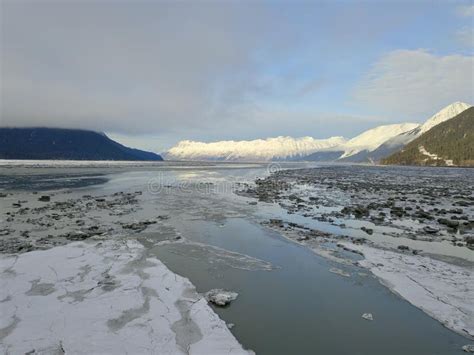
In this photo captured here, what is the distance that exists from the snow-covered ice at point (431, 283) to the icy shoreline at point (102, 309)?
472 centimetres

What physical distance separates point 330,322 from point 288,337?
3.77 feet

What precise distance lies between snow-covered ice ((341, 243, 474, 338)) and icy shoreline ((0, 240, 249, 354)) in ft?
15.5

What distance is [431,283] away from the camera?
28.2 feet

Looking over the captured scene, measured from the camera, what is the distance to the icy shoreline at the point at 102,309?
18.6 ft

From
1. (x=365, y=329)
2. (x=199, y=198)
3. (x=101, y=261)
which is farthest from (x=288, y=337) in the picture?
(x=199, y=198)

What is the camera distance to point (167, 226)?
617 inches

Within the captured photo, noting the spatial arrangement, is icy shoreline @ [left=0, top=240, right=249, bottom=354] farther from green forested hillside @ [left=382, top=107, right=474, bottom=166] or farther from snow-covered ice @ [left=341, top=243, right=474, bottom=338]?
green forested hillside @ [left=382, top=107, right=474, bottom=166]

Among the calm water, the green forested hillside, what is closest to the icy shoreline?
the calm water

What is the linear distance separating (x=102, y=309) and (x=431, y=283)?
8.43 metres

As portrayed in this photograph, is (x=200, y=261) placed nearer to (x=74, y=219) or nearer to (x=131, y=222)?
(x=131, y=222)

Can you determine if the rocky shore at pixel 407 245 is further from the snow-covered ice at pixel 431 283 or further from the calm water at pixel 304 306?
the calm water at pixel 304 306

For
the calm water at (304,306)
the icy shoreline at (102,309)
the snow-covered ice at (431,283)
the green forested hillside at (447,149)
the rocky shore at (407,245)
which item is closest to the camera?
the icy shoreline at (102,309)

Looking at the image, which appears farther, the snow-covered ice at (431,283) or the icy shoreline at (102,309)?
the snow-covered ice at (431,283)

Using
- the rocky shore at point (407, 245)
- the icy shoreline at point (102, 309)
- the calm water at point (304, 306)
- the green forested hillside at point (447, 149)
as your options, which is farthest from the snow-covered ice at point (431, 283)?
the green forested hillside at point (447, 149)
